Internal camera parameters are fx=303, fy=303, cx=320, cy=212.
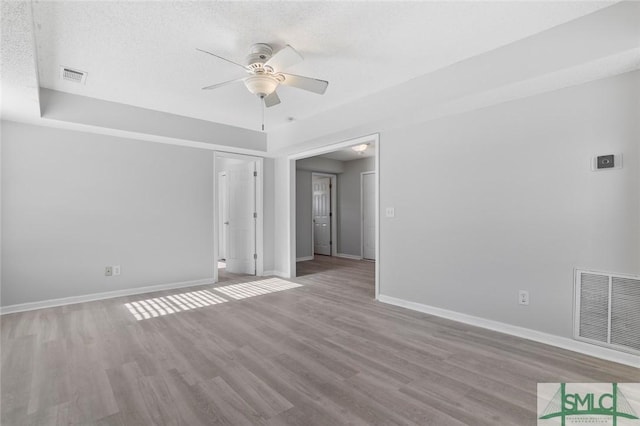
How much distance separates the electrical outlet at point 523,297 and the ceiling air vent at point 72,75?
4.69m

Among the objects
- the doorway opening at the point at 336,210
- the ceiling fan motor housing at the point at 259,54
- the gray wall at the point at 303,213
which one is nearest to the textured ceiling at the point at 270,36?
the ceiling fan motor housing at the point at 259,54

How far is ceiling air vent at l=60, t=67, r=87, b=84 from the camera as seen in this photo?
294cm

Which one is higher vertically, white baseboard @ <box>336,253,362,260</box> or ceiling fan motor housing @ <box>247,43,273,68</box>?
ceiling fan motor housing @ <box>247,43,273,68</box>

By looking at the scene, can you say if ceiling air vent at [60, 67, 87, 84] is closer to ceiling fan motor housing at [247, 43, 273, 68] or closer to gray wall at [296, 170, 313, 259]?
ceiling fan motor housing at [247, 43, 273, 68]

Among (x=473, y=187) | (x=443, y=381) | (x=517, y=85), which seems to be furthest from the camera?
(x=473, y=187)

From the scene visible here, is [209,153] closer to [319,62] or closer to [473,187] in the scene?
[319,62]

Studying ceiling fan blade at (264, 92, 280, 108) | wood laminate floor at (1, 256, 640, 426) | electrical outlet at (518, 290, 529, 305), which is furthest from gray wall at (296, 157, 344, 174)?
electrical outlet at (518, 290, 529, 305)

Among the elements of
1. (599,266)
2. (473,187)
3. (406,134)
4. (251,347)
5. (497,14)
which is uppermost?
(497,14)

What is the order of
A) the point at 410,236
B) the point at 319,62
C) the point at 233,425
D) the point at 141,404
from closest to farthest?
the point at 233,425, the point at 141,404, the point at 319,62, the point at 410,236

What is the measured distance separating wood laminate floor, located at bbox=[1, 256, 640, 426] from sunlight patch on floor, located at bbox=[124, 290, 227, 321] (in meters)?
0.04

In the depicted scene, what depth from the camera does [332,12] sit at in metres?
2.14

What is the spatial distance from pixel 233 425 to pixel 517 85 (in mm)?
3192

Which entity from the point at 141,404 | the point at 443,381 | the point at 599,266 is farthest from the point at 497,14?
the point at 141,404

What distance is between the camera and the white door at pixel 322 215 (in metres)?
8.33
